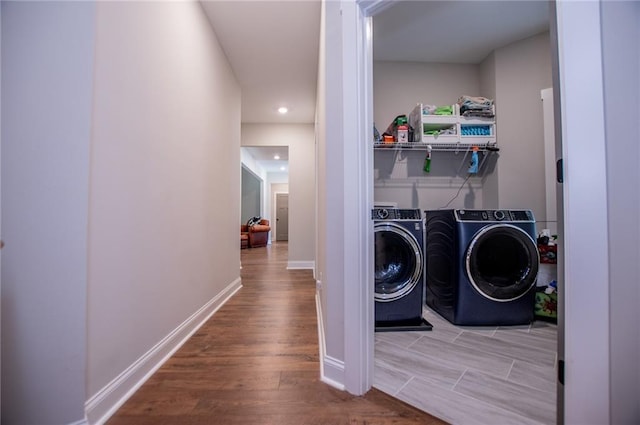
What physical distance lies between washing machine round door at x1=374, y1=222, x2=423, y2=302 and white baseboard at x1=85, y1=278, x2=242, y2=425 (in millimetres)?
1354

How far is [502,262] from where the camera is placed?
1.73 metres

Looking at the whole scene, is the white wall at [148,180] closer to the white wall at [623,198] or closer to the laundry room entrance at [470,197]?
the laundry room entrance at [470,197]

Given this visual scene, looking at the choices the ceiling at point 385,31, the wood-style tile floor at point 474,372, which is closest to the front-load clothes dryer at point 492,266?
the wood-style tile floor at point 474,372

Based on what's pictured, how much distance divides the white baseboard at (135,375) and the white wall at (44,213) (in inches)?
2.9

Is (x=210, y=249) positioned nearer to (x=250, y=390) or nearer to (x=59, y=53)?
(x=250, y=390)

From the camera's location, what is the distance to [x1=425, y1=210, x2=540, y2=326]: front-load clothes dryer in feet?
5.45

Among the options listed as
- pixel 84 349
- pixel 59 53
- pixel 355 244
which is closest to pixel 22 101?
pixel 59 53

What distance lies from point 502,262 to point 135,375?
2378mm

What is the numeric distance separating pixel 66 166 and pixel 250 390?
1.19 meters

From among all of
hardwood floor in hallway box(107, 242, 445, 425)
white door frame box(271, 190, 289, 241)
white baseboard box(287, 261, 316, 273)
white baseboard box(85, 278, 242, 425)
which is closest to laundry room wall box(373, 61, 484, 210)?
hardwood floor in hallway box(107, 242, 445, 425)

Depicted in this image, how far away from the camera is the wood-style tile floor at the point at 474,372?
38.3 inches

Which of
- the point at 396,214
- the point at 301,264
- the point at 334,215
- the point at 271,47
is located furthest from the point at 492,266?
the point at 301,264

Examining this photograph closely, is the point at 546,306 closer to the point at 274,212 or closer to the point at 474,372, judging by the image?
the point at 474,372

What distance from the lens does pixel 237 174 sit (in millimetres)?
2783
